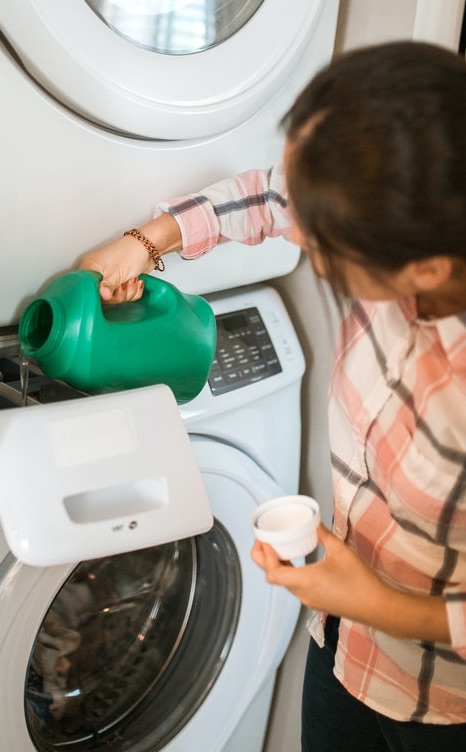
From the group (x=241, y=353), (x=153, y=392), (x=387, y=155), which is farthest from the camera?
(x=241, y=353)

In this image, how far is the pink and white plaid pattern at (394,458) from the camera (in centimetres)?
62

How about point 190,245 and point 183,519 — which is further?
point 190,245

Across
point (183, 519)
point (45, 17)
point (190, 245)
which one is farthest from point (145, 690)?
point (45, 17)

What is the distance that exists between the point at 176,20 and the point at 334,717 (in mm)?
765

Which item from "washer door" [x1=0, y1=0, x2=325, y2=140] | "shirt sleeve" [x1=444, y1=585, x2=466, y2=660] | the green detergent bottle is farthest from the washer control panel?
"shirt sleeve" [x1=444, y1=585, x2=466, y2=660]

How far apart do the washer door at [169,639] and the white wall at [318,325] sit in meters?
0.15

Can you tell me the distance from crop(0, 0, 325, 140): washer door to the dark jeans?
0.57 metres

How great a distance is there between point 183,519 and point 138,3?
478mm

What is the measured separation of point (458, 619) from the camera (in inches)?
23.2

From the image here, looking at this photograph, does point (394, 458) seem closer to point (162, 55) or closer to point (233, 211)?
point (233, 211)

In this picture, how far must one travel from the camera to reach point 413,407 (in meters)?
0.64

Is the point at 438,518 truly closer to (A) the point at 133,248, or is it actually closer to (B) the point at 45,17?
(A) the point at 133,248

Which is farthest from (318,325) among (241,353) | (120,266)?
(120,266)

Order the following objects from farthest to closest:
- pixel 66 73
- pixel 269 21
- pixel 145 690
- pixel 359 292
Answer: pixel 145 690, pixel 269 21, pixel 66 73, pixel 359 292
